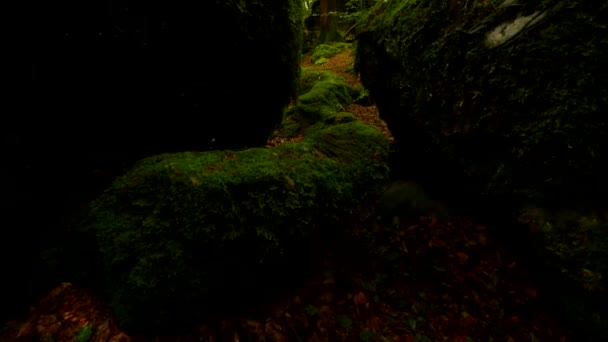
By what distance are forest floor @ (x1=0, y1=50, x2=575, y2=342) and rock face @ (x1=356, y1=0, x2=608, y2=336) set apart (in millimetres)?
809

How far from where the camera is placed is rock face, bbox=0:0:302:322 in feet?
9.36

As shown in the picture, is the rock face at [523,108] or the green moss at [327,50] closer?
the rock face at [523,108]

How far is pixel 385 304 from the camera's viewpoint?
3322 mm

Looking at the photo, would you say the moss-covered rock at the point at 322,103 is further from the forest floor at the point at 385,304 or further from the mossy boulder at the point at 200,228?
the mossy boulder at the point at 200,228

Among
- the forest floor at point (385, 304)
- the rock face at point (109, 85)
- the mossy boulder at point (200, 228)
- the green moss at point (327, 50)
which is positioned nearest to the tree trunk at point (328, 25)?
the green moss at point (327, 50)

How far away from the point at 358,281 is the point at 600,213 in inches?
89.1

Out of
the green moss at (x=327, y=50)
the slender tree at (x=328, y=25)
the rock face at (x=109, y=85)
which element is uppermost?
the rock face at (x=109, y=85)

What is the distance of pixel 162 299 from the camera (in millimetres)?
2537

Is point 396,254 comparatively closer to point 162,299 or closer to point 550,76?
point 550,76

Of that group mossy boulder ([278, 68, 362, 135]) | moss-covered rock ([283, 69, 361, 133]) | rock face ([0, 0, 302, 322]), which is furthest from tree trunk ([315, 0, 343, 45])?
rock face ([0, 0, 302, 322])

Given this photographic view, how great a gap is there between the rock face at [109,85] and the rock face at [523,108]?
7.53ft

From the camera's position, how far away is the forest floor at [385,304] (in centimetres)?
282

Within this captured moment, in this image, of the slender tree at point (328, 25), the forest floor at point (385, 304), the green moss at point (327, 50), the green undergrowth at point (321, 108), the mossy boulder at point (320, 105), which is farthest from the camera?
the slender tree at point (328, 25)

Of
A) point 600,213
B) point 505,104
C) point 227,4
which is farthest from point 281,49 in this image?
point 600,213
